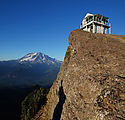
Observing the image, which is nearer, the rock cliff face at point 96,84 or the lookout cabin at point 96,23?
the rock cliff face at point 96,84

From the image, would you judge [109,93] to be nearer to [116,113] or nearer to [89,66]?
[116,113]

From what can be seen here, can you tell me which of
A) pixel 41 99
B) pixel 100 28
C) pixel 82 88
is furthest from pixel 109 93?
pixel 100 28

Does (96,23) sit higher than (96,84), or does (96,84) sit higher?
(96,23)

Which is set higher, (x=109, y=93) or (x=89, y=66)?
(x=89, y=66)

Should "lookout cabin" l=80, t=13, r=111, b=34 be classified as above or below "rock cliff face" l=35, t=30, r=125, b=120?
above

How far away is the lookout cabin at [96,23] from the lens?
114ft

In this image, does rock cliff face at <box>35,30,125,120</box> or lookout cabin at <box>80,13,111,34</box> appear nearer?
rock cliff face at <box>35,30,125,120</box>

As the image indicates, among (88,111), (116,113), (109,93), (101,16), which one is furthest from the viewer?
(101,16)

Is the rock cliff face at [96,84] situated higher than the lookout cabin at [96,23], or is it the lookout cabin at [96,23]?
the lookout cabin at [96,23]

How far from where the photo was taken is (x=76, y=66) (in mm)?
18156

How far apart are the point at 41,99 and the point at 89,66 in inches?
825

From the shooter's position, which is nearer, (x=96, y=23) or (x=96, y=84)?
(x=96, y=84)

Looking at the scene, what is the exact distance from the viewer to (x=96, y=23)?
35.0 meters

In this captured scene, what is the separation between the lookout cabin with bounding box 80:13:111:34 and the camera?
114 feet
